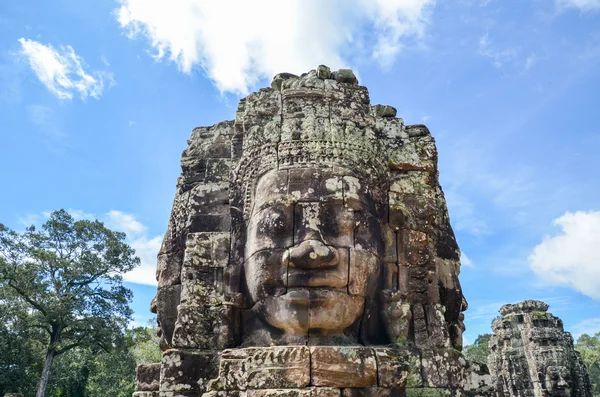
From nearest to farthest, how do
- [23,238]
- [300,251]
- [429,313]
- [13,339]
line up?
[300,251] → [429,313] → [13,339] → [23,238]

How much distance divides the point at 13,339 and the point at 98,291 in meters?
3.96

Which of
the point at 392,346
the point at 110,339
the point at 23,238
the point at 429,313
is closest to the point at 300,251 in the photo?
the point at 392,346

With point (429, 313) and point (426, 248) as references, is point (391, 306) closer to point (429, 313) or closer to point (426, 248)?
point (429, 313)

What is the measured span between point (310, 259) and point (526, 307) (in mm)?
16781

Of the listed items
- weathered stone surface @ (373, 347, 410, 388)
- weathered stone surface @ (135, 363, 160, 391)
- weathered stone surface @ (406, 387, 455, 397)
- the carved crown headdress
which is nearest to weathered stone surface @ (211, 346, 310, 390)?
weathered stone surface @ (373, 347, 410, 388)

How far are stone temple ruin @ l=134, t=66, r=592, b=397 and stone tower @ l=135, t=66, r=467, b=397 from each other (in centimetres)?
1

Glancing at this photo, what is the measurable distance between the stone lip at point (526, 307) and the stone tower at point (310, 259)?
568 inches

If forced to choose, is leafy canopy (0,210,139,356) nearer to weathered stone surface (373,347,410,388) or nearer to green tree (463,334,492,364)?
weathered stone surface (373,347,410,388)

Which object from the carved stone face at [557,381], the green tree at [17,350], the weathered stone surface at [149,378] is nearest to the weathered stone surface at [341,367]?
the weathered stone surface at [149,378]

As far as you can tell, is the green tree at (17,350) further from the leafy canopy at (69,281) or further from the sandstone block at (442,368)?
the sandstone block at (442,368)

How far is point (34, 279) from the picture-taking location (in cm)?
2169

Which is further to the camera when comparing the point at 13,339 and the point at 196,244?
the point at 13,339

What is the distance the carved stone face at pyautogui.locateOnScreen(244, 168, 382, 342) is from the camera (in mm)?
4262

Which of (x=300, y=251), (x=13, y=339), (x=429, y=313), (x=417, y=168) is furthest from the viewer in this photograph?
(x=13, y=339)
